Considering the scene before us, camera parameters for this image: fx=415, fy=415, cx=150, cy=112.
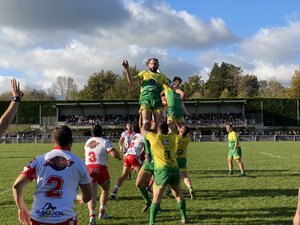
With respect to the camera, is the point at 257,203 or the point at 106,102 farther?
the point at 106,102

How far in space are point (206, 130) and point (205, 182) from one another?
55642 mm

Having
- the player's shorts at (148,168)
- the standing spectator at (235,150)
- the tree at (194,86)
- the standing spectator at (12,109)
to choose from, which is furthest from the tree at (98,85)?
the standing spectator at (12,109)

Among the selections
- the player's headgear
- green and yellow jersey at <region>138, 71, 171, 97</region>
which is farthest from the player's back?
green and yellow jersey at <region>138, 71, 171, 97</region>

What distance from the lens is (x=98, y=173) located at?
7.95 metres

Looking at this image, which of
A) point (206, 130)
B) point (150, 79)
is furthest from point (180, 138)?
A: point (206, 130)

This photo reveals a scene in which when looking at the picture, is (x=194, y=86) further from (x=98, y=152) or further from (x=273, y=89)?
(x=98, y=152)

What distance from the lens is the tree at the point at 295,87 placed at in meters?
89.0

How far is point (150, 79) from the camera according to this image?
9234 millimetres

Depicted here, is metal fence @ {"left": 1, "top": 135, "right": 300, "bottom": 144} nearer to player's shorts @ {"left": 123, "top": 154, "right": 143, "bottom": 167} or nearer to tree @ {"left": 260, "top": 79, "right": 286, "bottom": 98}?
player's shorts @ {"left": 123, "top": 154, "right": 143, "bottom": 167}

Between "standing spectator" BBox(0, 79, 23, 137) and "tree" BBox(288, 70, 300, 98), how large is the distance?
90.2 m

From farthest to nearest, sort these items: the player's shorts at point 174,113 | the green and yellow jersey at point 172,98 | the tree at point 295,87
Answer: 1. the tree at point 295,87
2. the player's shorts at point 174,113
3. the green and yellow jersey at point 172,98

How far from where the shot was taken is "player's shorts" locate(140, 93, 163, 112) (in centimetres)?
923

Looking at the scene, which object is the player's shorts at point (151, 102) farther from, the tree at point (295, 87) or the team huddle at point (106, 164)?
the tree at point (295, 87)

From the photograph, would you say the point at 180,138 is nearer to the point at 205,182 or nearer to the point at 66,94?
the point at 205,182
